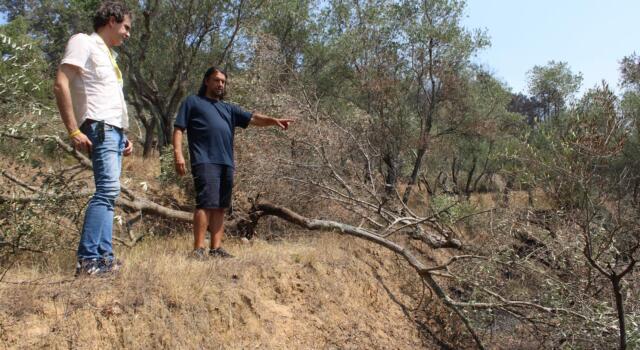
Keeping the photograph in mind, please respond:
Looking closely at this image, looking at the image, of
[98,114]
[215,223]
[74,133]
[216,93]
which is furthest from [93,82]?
[215,223]

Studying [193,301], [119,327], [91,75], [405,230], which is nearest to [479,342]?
[405,230]

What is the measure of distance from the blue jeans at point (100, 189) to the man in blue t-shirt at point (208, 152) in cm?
81

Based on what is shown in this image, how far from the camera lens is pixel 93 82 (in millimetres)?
3664

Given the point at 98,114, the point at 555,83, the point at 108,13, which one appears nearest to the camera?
the point at 98,114

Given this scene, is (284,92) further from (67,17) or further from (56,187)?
(67,17)

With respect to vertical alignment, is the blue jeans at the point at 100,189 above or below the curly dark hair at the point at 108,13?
below

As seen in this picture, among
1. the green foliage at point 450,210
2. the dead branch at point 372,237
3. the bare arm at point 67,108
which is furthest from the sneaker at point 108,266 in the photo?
the green foliage at point 450,210

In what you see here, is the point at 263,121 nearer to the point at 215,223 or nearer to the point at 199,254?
the point at 215,223

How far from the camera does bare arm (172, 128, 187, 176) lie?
4.50m

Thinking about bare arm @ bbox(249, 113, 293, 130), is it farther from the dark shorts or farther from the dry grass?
the dry grass

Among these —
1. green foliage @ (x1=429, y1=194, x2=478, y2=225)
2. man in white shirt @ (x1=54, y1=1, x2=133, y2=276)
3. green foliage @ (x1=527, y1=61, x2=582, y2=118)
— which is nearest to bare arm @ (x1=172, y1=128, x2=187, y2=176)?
man in white shirt @ (x1=54, y1=1, x2=133, y2=276)

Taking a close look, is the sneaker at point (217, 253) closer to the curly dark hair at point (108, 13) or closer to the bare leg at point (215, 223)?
the bare leg at point (215, 223)

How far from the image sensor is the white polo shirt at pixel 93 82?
3.56 metres

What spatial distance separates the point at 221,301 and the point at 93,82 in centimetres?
193
